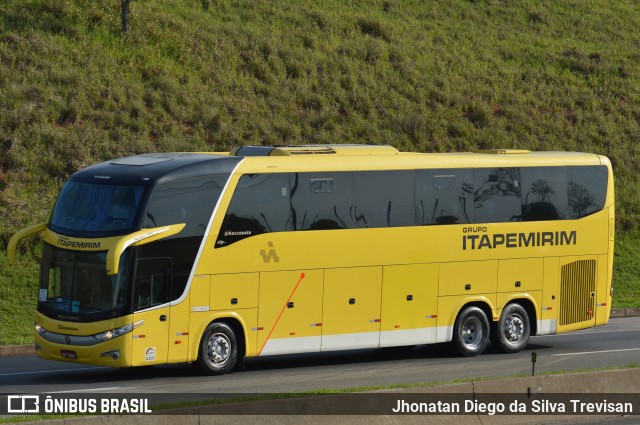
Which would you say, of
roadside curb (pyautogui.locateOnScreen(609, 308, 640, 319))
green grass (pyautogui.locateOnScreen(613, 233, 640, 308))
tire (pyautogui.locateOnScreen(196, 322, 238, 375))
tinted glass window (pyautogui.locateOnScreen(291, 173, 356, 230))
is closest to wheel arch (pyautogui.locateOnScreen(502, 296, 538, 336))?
tinted glass window (pyautogui.locateOnScreen(291, 173, 356, 230))

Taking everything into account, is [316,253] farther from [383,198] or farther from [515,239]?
[515,239]

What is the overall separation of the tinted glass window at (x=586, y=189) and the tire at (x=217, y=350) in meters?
7.81

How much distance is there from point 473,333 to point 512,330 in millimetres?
926

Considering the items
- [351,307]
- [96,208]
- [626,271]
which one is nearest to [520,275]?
[351,307]

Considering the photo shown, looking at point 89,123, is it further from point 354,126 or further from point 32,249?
point 354,126

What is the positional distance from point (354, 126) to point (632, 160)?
10793mm

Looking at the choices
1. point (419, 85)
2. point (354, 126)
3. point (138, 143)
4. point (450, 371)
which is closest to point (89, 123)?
point (138, 143)

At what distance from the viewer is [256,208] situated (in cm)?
1855

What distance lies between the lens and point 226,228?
18234 mm

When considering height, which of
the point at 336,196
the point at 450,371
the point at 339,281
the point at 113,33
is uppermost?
the point at 113,33

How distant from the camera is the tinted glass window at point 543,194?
72.1 ft

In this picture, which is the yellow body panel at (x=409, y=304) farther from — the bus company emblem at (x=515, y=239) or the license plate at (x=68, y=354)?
the license plate at (x=68, y=354)

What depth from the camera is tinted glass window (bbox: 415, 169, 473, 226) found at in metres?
20.6

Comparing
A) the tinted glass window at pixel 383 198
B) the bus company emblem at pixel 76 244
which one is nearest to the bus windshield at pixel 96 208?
the bus company emblem at pixel 76 244
